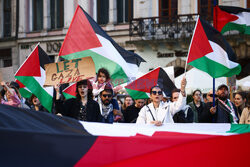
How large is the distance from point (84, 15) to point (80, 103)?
2.55 metres

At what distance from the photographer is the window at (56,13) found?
82.4 feet

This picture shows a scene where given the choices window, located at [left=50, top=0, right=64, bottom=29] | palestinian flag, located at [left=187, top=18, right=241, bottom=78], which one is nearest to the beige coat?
palestinian flag, located at [left=187, top=18, right=241, bottom=78]

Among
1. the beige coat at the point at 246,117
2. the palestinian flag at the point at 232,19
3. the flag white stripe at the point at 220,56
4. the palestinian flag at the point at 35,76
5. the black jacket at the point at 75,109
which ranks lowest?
the beige coat at the point at 246,117

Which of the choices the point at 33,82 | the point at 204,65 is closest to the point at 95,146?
the point at 204,65

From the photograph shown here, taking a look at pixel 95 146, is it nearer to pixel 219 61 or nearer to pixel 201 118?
pixel 201 118

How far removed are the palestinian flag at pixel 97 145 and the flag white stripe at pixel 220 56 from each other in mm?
4471

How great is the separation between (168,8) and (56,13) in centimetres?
716

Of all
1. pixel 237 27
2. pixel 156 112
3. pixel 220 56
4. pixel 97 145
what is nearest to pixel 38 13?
pixel 237 27

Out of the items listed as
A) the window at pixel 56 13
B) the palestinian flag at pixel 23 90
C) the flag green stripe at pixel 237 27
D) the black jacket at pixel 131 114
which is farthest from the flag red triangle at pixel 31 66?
the window at pixel 56 13

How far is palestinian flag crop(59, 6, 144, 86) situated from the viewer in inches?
294

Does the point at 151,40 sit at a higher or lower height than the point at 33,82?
higher

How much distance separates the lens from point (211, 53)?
770 centimetres

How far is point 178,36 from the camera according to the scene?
21250mm

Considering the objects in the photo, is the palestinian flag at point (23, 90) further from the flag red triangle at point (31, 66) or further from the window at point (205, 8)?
the window at point (205, 8)
